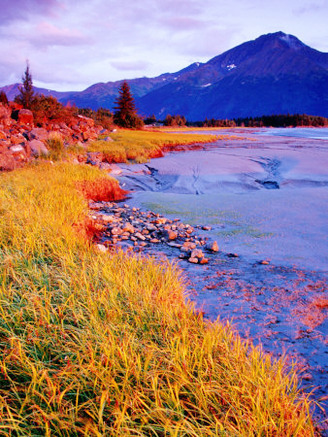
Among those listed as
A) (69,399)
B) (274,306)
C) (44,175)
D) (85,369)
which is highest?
(44,175)

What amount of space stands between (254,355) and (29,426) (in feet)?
3.95

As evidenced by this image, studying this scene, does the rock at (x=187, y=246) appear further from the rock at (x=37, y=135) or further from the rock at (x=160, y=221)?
the rock at (x=37, y=135)

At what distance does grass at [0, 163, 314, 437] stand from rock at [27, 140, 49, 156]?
8.43m

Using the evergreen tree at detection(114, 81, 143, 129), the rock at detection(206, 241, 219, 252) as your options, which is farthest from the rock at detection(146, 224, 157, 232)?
the evergreen tree at detection(114, 81, 143, 129)

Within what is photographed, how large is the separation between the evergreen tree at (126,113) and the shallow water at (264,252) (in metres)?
23.8

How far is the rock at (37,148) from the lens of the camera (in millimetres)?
10434

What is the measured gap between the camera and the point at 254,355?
1.83m

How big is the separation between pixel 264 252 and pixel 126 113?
107 ft

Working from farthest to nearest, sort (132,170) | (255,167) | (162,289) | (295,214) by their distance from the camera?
(255,167) → (132,170) → (295,214) → (162,289)

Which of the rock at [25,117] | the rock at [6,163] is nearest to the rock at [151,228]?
the rock at [6,163]

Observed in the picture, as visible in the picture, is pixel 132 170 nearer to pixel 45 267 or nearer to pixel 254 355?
pixel 45 267

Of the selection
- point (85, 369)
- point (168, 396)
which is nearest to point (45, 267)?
point (85, 369)

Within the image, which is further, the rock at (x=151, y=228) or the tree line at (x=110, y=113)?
the tree line at (x=110, y=113)

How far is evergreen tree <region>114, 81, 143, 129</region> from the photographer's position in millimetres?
34000
